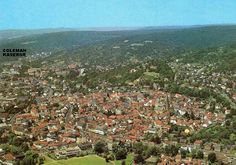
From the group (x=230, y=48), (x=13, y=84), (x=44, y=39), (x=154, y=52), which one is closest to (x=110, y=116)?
(x=13, y=84)

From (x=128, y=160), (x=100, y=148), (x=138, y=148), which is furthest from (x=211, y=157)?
(x=100, y=148)

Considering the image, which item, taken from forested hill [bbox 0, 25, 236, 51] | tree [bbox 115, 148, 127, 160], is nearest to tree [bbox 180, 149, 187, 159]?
tree [bbox 115, 148, 127, 160]

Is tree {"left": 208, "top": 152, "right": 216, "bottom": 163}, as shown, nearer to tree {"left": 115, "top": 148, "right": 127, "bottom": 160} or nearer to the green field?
the green field

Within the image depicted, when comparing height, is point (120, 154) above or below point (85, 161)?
above

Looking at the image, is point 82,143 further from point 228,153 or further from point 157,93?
point 157,93

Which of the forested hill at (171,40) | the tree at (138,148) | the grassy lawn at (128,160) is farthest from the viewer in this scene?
the forested hill at (171,40)

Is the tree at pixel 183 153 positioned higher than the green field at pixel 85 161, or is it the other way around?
the tree at pixel 183 153

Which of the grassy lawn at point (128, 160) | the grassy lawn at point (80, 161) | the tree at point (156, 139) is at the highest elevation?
the tree at point (156, 139)

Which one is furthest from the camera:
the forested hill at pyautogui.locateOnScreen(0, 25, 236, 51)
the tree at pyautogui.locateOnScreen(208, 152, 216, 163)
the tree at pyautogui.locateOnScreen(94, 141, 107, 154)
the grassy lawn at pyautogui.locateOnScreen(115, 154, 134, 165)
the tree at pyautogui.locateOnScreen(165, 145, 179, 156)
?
the forested hill at pyautogui.locateOnScreen(0, 25, 236, 51)

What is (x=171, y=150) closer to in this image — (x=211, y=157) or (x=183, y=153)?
(x=183, y=153)

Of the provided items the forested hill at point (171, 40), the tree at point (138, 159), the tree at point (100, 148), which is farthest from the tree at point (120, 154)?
the forested hill at point (171, 40)

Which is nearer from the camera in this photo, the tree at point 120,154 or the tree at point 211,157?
the tree at point 211,157

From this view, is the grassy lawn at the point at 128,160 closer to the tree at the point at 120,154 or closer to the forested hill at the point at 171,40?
the tree at the point at 120,154

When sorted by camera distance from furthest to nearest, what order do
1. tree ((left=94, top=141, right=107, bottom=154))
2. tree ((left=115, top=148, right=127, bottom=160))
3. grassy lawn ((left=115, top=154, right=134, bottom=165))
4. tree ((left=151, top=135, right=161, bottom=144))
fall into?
tree ((left=151, top=135, right=161, bottom=144)) < tree ((left=94, top=141, right=107, bottom=154)) < tree ((left=115, top=148, right=127, bottom=160)) < grassy lawn ((left=115, top=154, right=134, bottom=165))
